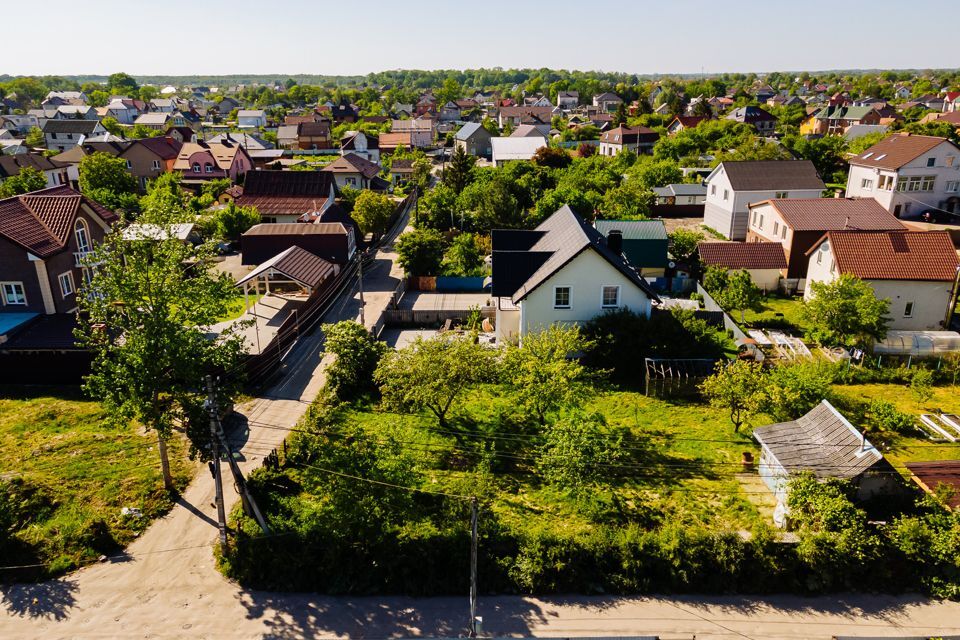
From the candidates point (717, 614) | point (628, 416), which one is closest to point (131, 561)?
point (717, 614)

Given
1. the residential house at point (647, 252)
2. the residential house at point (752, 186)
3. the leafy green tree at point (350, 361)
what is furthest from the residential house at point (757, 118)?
the leafy green tree at point (350, 361)

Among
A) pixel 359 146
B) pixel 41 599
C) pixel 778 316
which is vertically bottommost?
pixel 41 599

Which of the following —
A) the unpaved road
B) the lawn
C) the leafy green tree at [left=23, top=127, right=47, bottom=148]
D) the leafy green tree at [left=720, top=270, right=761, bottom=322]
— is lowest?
the unpaved road

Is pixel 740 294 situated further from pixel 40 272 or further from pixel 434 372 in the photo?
pixel 40 272

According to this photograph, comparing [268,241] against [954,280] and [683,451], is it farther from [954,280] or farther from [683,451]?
A: [954,280]

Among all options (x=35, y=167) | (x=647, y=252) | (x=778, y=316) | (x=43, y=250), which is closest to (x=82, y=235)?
(x=43, y=250)

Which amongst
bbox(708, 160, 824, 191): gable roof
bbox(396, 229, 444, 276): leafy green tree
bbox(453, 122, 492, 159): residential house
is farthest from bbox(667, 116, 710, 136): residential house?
bbox(396, 229, 444, 276): leafy green tree

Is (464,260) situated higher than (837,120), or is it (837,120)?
(837,120)

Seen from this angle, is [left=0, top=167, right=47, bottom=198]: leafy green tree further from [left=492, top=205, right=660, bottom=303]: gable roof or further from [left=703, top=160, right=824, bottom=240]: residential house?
[left=703, top=160, right=824, bottom=240]: residential house
